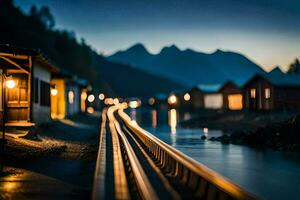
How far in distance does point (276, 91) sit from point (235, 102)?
15086mm

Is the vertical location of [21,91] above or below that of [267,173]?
above

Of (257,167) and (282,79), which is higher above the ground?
(282,79)

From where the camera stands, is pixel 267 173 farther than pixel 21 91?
No

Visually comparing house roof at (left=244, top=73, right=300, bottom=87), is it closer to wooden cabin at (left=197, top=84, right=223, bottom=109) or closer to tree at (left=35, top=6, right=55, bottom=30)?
wooden cabin at (left=197, top=84, right=223, bottom=109)

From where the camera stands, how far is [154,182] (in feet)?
43.0

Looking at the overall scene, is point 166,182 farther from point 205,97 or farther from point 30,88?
point 205,97

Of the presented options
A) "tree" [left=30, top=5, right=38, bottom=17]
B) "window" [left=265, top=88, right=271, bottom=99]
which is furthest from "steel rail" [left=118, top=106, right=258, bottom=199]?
"tree" [left=30, top=5, right=38, bottom=17]

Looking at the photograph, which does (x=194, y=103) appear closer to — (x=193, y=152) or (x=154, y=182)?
(x=193, y=152)

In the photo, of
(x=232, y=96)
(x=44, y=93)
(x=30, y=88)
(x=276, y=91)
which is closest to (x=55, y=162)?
(x=30, y=88)

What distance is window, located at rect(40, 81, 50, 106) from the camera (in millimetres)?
31094

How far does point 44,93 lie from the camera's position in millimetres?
32594

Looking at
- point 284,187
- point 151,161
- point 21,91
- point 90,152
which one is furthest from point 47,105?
point 284,187

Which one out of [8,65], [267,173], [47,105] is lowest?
[267,173]

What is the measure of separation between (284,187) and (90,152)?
33.9ft
